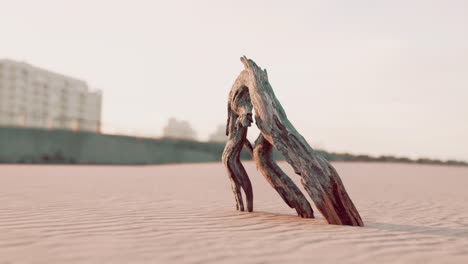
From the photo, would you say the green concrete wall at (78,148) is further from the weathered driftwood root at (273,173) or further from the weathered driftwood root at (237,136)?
the weathered driftwood root at (273,173)

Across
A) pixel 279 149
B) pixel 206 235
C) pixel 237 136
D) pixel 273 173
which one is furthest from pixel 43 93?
pixel 206 235

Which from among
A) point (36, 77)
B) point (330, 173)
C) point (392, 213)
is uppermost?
point (36, 77)

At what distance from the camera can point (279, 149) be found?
544cm

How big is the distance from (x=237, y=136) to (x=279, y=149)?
1063 millimetres

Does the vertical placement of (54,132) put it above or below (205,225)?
above

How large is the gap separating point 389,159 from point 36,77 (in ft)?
226

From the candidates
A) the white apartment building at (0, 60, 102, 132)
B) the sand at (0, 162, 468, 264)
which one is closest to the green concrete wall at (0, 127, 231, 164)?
the sand at (0, 162, 468, 264)

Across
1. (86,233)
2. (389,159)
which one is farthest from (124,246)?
(389,159)

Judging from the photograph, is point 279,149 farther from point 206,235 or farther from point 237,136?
point 206,235

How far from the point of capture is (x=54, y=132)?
984 inches

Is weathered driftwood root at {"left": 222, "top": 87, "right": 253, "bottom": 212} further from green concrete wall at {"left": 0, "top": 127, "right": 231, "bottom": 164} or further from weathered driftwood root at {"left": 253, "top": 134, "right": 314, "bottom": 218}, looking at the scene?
green concrete wall at {"left": 0, "top": 127, "right": 231, "bottom": 164}

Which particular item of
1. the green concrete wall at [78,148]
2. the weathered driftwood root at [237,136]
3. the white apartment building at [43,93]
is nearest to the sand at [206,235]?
the weathered driftwood root at [237,136]

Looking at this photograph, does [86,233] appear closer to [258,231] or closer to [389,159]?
[258,231]

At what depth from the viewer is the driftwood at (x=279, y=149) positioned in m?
5.34
